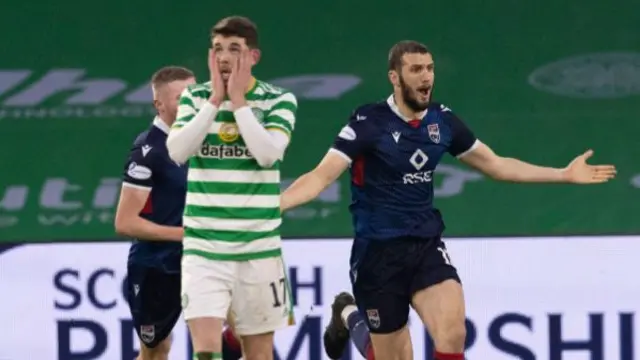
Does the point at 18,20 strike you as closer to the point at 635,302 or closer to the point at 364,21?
the point at 364,21

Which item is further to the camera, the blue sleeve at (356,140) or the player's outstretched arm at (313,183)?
the blue sleeve at (356,140)

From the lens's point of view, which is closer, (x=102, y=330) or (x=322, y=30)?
(x=102, y=330)

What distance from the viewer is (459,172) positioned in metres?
10.3

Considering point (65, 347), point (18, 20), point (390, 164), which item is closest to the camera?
point (390, 164)

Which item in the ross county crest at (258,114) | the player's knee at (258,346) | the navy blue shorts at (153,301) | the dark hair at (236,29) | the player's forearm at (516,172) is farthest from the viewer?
the navy blue shorts at (153,301)

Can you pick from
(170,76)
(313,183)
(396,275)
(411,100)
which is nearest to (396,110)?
(411,100)

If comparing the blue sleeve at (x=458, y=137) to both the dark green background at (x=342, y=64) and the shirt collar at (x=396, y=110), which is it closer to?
the shirt collar at (x=396, y=110)

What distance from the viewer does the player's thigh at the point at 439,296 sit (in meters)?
6.91

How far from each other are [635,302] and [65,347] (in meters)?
2.78

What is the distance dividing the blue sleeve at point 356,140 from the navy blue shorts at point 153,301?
0.95 m

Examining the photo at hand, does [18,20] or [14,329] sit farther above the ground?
[18,20]

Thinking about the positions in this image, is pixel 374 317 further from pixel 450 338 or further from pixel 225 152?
pixel 225 152

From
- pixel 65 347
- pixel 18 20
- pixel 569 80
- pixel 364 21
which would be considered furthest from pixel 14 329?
pixel 569 80

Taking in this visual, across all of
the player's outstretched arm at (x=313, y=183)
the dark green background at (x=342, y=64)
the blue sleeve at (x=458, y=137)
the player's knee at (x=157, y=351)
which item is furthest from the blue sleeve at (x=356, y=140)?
the dark green background at (x=342, y=64)
